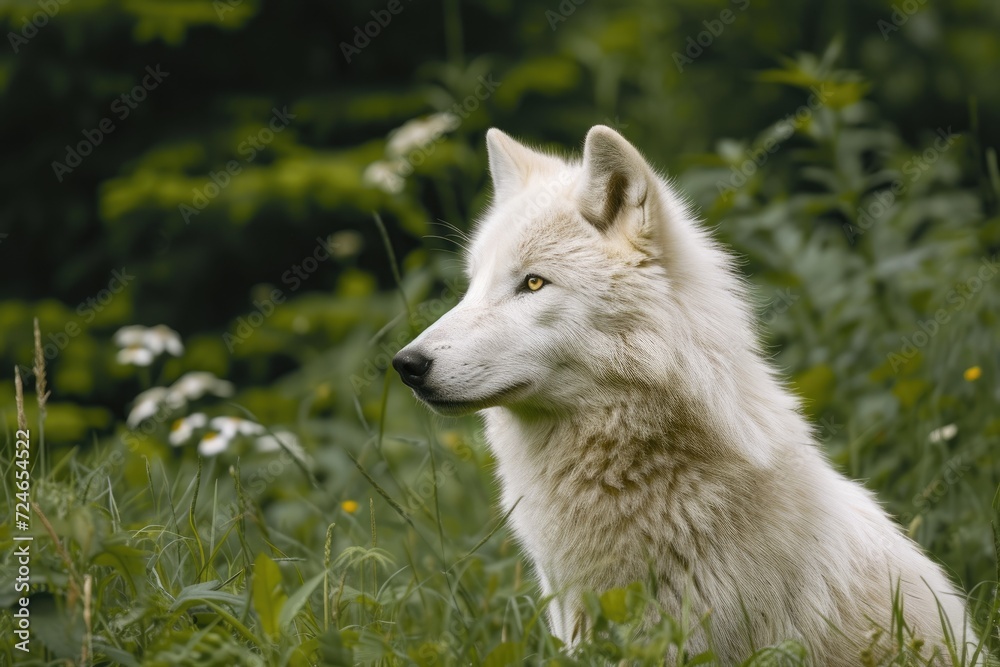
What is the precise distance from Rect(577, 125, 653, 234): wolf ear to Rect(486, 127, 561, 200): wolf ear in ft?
1.91

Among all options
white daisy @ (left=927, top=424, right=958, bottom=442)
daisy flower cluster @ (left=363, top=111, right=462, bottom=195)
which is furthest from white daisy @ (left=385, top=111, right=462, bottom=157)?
white daisy @ (left=927, top=424, right=958, bottom=442)

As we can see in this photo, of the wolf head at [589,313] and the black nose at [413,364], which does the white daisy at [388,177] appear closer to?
the wolf head at [589,313]

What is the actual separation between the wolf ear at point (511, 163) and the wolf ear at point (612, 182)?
58 cm

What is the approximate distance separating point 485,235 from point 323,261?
565 cm

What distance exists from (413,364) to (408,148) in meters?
2.76

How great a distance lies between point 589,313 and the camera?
2756mm

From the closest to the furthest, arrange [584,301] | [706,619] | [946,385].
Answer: [706,619], [584,301], [946,385]

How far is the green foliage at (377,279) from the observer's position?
8.11ft

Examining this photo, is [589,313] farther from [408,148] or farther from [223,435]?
[408,148]

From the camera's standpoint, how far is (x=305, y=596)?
2.11 meters

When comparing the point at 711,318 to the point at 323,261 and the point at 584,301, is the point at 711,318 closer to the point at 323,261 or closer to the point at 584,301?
the point at 584,301

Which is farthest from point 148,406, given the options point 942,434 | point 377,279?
point 377,279

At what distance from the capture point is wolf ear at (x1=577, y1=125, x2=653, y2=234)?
2.73 metres

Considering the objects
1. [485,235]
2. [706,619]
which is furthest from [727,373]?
[485,235]
